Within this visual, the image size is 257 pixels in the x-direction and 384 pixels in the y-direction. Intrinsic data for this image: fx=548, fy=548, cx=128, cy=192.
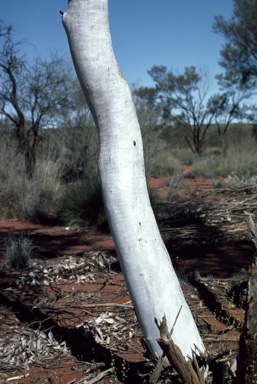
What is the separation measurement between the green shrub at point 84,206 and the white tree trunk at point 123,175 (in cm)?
692

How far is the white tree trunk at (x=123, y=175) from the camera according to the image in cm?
327

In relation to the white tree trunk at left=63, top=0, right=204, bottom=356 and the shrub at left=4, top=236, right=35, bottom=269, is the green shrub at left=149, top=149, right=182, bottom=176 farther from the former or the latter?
the white tree trunk at left=63, top=0, right=204, bottom=356

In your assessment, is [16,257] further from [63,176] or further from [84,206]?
[63,176]

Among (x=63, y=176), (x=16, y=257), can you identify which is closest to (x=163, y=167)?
(x=63, y=176)

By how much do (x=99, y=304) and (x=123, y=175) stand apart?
210 cm

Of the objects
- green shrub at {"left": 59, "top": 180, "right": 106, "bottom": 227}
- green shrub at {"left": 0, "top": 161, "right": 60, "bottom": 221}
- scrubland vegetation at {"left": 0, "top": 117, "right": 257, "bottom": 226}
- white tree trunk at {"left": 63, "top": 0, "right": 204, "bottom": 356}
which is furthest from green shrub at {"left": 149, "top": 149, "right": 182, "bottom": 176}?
white tree trunk at {"left": 63, "top": 0, "right": 204, "bottom": 356}

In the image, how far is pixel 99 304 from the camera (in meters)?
5.06

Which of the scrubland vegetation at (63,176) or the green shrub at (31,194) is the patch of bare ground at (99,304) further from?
the green shrub at (31,194)

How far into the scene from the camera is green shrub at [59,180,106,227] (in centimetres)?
1052

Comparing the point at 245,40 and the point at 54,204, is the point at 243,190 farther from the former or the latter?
the point at 245,40

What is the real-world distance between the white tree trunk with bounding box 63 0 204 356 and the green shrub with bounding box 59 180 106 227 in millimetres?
6922

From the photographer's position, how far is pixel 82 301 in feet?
18.1

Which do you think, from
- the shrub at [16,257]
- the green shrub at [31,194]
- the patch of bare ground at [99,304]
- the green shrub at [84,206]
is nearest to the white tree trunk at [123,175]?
the patch of bare ground at [99,304]

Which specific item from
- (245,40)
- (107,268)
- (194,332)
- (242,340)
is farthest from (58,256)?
(245,40)
